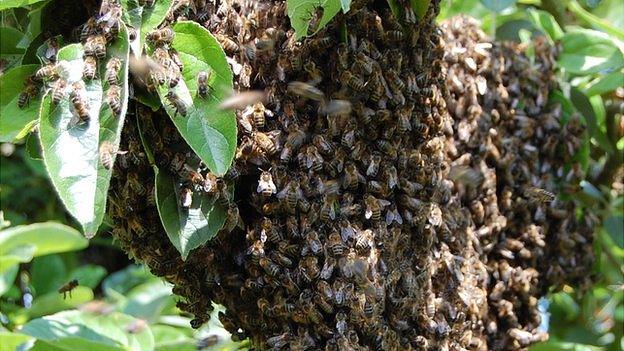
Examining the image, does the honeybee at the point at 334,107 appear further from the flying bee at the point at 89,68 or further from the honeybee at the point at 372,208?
the flying bee at the point at 89,68

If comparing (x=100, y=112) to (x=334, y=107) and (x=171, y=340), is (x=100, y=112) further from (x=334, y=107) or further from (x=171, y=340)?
(x=171, y=340)

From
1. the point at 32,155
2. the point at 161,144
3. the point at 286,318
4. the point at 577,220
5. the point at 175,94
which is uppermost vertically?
the point at 175,94

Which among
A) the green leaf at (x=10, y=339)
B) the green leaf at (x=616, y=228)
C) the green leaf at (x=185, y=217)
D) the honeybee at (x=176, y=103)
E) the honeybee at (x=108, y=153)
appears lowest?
the green leaf at (x=616, y=228)

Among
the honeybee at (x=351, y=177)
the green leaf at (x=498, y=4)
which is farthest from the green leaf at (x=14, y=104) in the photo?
the green leaf at (x=498, y=4)

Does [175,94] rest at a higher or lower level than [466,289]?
higher

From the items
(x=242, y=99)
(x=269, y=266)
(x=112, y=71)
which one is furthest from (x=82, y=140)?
(x=269, y=266)

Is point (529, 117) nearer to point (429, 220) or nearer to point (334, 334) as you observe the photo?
point (429, 220)

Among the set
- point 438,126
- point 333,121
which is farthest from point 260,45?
point 438,126
